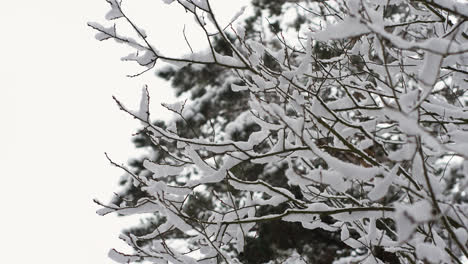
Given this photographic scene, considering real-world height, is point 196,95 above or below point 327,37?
above

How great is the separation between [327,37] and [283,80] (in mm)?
718

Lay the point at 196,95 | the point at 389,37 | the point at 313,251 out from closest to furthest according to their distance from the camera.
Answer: the point at 389,37 → the point at 313,251 → the point at 196,95

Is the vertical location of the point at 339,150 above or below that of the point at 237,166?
below

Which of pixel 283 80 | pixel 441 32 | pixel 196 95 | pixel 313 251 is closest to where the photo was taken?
pixel 283 80

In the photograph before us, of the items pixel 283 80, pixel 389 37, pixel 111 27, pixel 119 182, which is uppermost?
pixel 119 182

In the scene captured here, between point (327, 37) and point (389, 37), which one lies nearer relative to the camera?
point (389, 37)

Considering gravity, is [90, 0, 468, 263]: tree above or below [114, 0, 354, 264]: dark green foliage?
below

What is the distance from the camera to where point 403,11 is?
26.8ft

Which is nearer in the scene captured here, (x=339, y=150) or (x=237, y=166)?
(x=339, y=150)

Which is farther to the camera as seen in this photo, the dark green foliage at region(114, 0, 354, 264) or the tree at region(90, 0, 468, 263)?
the dark green foliage at region(114, 0, 354, 264)

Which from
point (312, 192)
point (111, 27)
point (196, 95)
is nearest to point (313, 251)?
point (196, 95)

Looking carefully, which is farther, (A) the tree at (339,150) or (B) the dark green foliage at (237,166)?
→ (B) the dark green foliage at (237,166)

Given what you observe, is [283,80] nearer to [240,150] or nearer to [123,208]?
[240,150]

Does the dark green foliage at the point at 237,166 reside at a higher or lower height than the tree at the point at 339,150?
higher
